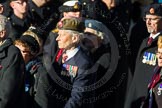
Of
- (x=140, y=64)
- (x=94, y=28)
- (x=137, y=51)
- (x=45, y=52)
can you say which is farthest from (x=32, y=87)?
(x=137, y=51)

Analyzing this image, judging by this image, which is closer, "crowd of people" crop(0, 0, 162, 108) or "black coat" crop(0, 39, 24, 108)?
"black coat" crop(0, 39, 24, 108)

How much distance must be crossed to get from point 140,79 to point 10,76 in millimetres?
1674

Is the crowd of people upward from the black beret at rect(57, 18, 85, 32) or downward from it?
downward

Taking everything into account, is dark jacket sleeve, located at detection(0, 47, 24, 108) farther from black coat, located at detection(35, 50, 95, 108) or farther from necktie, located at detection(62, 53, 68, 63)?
necktie, located at detection(62, 53, 68, 63)

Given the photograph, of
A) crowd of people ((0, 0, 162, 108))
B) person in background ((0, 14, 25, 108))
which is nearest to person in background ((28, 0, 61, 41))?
crowd of people ((0, 0, 162, 108))

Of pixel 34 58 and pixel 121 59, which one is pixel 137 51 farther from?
pixel 34 58

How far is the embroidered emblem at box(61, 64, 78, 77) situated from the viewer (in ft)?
14.5

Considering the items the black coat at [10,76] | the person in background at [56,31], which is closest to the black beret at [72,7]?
the person in background at [56,31]

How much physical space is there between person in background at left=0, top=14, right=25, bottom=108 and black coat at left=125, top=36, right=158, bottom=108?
146cm

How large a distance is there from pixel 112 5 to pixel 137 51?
0.60m

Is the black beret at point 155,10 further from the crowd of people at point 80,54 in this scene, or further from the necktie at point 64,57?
the necktie at point 64,57

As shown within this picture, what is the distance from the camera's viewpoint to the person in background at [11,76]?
4.28 metres

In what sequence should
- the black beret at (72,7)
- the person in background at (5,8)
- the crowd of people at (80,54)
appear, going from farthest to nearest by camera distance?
the person in background at (5,8), the black beret at (72,7), the crowd of people at (80,54)

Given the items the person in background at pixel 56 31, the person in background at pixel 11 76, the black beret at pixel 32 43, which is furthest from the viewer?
the person in background at pixel 56 31
